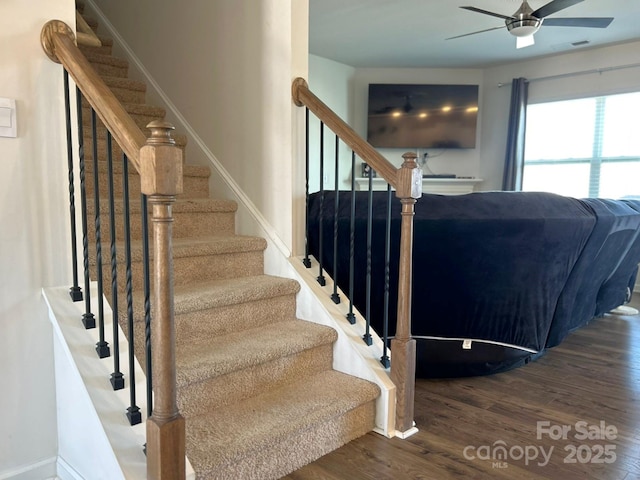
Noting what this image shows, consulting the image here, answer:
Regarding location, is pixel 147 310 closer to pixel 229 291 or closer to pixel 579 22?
pixel 229 291

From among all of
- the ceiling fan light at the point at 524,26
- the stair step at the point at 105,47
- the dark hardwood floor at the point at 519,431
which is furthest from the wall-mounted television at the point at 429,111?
the dark hardwood floor at the point at 519,431

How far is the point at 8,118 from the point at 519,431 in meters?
2.11

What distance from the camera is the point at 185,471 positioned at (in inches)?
53.4

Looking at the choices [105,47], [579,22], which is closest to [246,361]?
[105,47]

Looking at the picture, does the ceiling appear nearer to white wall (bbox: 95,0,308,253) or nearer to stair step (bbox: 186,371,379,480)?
white wall (bbox: 95,0,308,253)

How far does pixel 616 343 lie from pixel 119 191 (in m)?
3.12

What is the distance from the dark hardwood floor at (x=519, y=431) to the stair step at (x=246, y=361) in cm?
35

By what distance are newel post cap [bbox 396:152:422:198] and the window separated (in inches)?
178

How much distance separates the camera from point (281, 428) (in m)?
1.66

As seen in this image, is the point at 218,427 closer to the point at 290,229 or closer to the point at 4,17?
the point at 290,229

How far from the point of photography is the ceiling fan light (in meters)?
3.84

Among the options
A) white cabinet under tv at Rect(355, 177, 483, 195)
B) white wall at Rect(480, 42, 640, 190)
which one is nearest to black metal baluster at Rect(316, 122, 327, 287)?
white cabinet under tv at Rect(355, 177, 483, 195)

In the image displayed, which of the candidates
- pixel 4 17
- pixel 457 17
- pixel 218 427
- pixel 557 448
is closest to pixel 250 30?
pixel 4 17

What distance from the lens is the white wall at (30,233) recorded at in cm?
153
